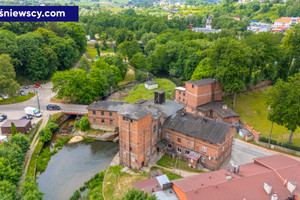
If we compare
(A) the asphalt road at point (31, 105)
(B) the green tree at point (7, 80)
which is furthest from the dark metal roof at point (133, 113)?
(B) the green tree at point (7, 80)

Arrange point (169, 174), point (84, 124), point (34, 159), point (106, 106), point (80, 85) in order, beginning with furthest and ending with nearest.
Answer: point (80, 85) < point (106, 106) < point (84, 124) < point (34, 159) < point (169, 174)

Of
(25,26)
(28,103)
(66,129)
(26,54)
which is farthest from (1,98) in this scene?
(25,26)

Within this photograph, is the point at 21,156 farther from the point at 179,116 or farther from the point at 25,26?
the point at 25,26

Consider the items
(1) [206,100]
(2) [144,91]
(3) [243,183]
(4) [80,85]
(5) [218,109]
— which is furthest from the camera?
(2) [144,91]

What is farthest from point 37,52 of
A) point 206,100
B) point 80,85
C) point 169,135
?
point 169,135

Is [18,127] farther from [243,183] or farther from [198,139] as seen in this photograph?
[243,183]

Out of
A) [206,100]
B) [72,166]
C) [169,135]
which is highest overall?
[206,100]

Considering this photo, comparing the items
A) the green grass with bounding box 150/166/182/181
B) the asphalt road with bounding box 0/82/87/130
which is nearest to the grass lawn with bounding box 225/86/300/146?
the green grass with bounding box 150/166/182/181
